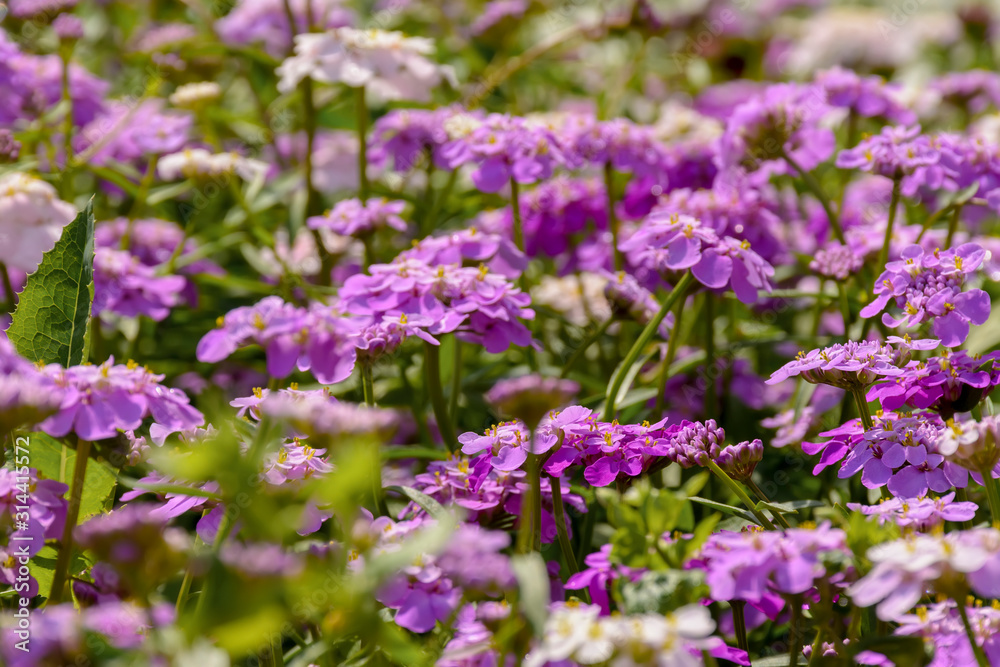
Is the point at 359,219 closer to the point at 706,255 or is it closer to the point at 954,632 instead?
the point at 706,255

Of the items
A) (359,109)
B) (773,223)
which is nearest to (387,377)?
(359,109)

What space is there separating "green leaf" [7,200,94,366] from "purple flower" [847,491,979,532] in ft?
2.61

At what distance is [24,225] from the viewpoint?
1.31 m

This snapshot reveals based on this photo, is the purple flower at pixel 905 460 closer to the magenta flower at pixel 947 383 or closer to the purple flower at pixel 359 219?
the magenta flower at pixel 947 383

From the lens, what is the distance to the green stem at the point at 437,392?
116 cm

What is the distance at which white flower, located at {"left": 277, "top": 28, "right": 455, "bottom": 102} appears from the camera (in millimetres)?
1479

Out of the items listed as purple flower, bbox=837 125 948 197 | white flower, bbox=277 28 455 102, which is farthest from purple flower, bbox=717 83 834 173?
white flower, bbox=277 28 455 102

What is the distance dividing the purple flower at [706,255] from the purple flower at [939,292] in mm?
134

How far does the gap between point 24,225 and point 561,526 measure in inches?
34.2

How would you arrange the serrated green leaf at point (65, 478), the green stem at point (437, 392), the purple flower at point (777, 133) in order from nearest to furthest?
1. the serrated green leaf at point (65, 478)
2. the green stem at point (437, 392)
3. the purple flower at point (777, 133)

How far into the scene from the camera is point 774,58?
379cm

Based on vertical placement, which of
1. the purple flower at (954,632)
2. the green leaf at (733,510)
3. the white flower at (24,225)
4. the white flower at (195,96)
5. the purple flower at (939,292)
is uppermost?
the white flower at (195,96)

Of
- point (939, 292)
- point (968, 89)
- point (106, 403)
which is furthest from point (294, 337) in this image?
point (968, 89)

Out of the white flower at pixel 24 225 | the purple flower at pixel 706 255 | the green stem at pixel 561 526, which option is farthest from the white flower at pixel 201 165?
the green stem at pixel 561 526
